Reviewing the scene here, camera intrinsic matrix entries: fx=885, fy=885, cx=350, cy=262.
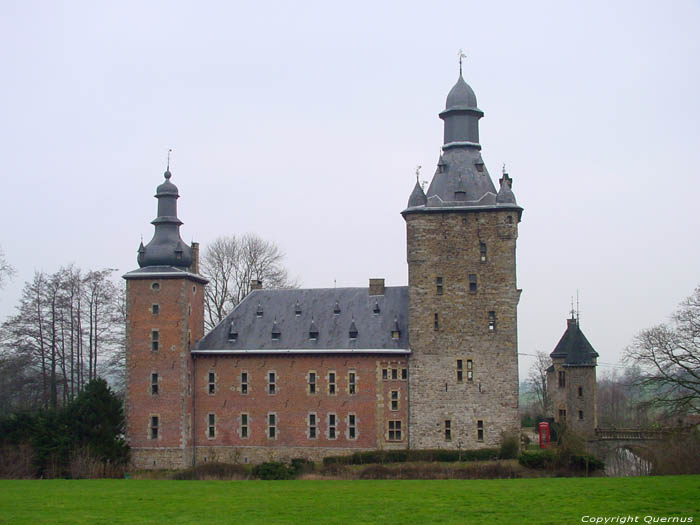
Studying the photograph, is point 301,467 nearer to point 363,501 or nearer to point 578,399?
point 363,501

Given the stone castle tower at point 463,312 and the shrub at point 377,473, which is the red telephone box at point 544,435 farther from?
the shrub at point 377,473

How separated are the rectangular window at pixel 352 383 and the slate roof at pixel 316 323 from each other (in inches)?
52.8

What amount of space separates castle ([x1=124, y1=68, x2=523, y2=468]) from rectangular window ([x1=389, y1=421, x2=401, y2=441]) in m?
0.06

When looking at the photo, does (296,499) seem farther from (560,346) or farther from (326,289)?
(560,346)

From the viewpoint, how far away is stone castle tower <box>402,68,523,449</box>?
1711 inches

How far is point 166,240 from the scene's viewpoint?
46.7 m

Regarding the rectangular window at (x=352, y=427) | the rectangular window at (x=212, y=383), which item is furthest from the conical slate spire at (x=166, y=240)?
the rectangular window at (x=352, y=427)

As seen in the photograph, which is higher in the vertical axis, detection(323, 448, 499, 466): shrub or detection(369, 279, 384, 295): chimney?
detection(369, 279, 384, 295): chimney

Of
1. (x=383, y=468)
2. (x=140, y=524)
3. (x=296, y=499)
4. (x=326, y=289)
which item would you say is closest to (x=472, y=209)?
(x=326, y=289)

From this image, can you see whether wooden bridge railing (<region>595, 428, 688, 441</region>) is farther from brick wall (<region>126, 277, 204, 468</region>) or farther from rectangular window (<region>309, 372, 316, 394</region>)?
brick wall (<region>126, 277, 204, 468</region>)

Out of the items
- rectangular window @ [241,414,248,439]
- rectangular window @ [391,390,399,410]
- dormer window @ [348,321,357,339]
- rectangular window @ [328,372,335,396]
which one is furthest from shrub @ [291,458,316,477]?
dormer window @ [348,321,357,339]

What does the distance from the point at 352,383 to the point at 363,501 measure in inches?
793

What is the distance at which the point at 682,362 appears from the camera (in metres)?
38.9

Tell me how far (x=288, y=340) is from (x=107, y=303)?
43.9ft
